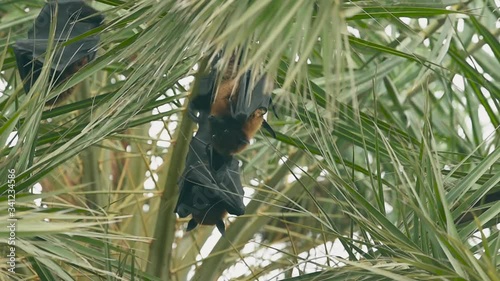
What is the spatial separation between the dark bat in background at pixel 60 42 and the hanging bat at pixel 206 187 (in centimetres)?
16

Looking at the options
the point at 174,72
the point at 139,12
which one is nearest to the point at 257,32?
the point at 139,12

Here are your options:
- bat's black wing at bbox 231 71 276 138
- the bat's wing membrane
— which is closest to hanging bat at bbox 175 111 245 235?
the bat's wing membrane

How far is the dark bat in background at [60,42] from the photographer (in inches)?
51.8

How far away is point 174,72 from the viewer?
1.33m

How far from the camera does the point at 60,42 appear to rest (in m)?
1.38

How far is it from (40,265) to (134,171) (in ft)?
3.41

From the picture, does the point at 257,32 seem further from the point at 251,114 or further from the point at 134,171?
the point at 134,171

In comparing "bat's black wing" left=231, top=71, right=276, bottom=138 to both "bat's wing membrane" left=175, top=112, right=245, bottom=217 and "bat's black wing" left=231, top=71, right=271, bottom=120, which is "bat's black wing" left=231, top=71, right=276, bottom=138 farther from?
"bat's wing membrane" left=175, top=112, right=245, bottom=217

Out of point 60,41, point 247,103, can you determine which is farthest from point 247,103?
point 60,41

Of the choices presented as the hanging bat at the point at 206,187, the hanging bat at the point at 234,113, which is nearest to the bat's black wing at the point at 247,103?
the hanging bat at the point at 234,113

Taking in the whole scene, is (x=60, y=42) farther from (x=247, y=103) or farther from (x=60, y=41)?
(x=247, y=103)

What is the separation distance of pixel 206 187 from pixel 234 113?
160mm

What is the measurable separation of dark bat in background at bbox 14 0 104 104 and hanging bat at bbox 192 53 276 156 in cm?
17

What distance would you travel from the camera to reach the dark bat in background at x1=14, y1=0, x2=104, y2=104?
1314 mm
